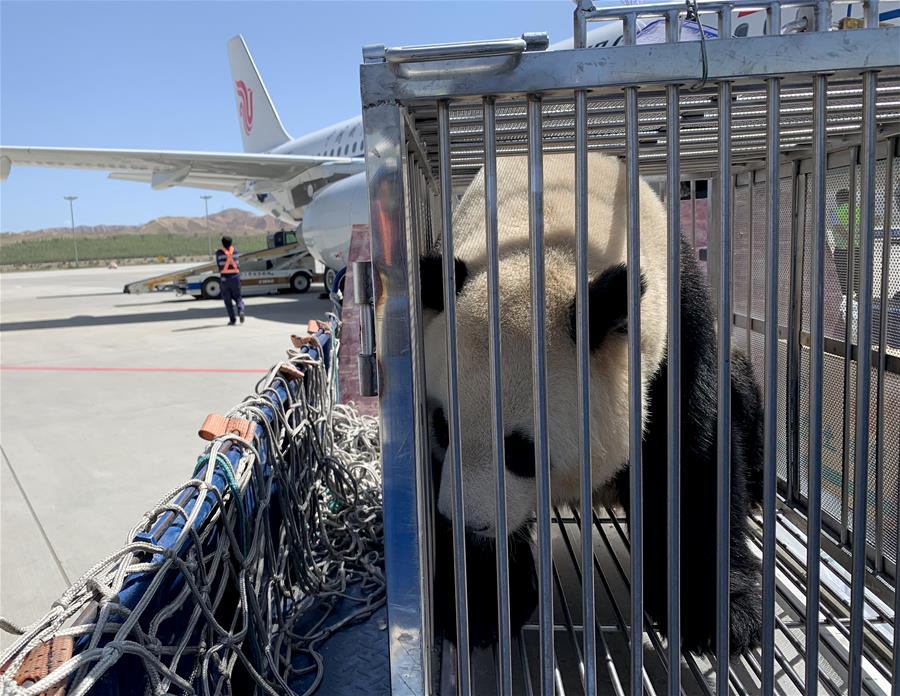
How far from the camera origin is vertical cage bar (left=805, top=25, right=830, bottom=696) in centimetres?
127

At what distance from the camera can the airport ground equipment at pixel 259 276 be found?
1956cm

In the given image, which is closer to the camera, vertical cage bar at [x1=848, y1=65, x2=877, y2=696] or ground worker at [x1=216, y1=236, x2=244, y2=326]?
vertical cage bar at [x1=848, y1=65, x2=877, y2=696]

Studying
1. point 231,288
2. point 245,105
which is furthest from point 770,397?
point 245,105

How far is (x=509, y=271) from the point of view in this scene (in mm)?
1875

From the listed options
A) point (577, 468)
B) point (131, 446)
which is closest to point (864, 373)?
point (577, 468)

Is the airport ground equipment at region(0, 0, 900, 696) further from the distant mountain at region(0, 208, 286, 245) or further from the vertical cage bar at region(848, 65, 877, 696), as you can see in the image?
the distant mountain at region(0, 208, 286, 245)

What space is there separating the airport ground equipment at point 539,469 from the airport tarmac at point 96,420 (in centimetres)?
198

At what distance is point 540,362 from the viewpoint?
1.31m

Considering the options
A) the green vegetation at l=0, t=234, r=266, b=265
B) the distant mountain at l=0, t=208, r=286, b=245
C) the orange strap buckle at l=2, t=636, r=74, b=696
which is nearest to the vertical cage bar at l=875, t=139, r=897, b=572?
the orange strap buckle at l=2, t=636, r=74, b=696

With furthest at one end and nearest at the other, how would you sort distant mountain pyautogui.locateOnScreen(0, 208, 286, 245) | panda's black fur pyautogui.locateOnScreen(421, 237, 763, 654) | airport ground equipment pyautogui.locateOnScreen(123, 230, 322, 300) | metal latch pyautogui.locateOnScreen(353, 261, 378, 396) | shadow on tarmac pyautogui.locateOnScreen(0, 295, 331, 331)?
distant mountain pyautogui.locateOnScreen(0, 208, 286, 245) → airport ground equipment pyautogui.locateOnScreen(123, 230, 322, 300) → shadow on tarmac pyautogui.locateOnScreen(0, 295, 331, 331) → panda's black fur pyautogui.locateOnScreen(421, 237, 763, 654) → metal latch pyautogui.locateOnScreen(353, 261, 378, 396)

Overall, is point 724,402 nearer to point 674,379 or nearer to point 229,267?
point 674,379

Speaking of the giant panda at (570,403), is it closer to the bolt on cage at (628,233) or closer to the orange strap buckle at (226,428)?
the bolt on cage at (628,233)

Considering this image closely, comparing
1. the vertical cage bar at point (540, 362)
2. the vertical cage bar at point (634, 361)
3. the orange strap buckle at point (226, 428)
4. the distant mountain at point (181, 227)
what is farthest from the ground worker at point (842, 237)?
the distant mountain at point (181, 227)

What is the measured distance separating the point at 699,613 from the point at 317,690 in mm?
1118
